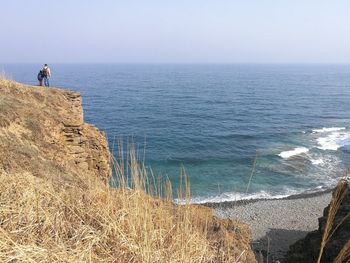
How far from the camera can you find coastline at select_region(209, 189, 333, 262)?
24797mm

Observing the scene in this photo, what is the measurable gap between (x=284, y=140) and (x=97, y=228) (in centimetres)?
4803

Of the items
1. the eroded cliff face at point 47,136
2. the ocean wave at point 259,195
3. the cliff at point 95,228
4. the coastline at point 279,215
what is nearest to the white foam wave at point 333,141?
the ocean wave at point 259,195

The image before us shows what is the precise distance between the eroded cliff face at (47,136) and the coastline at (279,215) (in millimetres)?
12705

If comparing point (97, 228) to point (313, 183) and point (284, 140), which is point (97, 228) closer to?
point (313, 183)

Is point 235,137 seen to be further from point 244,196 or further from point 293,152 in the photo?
point 244,196

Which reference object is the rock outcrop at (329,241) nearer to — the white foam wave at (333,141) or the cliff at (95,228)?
the cliff at (95,228)

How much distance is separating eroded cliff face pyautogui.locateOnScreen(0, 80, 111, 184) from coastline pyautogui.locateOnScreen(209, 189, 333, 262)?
12.7m

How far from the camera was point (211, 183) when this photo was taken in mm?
34031

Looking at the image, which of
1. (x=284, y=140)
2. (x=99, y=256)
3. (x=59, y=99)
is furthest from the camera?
(x=284, y=140)

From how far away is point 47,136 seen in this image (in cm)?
1230

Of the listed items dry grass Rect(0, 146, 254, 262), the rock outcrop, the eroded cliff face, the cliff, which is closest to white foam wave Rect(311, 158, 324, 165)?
the rock outcrop

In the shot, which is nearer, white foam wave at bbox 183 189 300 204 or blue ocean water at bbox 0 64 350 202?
white foam wave at bbox 183 189 300 204

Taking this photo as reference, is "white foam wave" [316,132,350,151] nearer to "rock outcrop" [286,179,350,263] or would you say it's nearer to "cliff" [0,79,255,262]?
"rock outcrop" [286,179,350,263]

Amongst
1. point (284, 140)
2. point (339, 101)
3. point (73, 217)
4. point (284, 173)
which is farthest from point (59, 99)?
point (339, 101)
